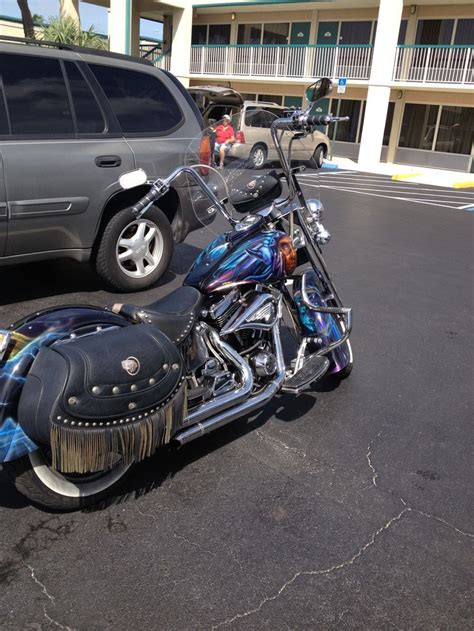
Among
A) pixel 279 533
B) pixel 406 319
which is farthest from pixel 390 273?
pixel 279 533

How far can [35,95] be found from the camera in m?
4.66

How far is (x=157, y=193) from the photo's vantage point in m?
3.07

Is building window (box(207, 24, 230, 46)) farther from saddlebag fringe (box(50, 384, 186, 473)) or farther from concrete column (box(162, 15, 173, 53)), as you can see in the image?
saddlebag fringe (box(50, 384, 186, 473))

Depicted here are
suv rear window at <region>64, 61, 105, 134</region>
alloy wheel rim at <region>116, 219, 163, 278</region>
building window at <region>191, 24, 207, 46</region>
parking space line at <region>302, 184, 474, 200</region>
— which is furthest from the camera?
building window at <region>191, 24, 207, 46</region>

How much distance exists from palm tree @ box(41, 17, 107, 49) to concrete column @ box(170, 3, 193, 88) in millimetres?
3569

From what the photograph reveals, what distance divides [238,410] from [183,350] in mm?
427

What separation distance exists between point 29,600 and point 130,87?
4.43m

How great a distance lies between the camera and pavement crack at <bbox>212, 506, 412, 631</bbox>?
2.22 meters

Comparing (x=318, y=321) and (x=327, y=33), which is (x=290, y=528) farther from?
(x=327, y=33)

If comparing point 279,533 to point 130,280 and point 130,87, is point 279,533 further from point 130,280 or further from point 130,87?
point 130,87

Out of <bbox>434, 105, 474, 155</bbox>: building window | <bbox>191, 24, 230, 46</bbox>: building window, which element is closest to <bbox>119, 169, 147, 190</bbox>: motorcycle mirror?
<bbox>434, 105, 474, 155</bbox>: building window

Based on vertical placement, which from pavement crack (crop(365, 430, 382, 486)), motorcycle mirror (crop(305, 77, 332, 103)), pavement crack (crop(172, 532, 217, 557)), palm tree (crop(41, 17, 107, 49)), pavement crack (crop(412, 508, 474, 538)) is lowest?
pavement crack (crop(365, 430, 382, 486))

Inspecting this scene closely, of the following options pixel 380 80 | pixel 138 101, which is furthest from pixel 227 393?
pixel 380 80

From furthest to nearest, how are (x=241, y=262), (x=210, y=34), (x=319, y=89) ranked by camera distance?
(x=210, y=34)
(x=319, y=89)
(x=241, y=262)
